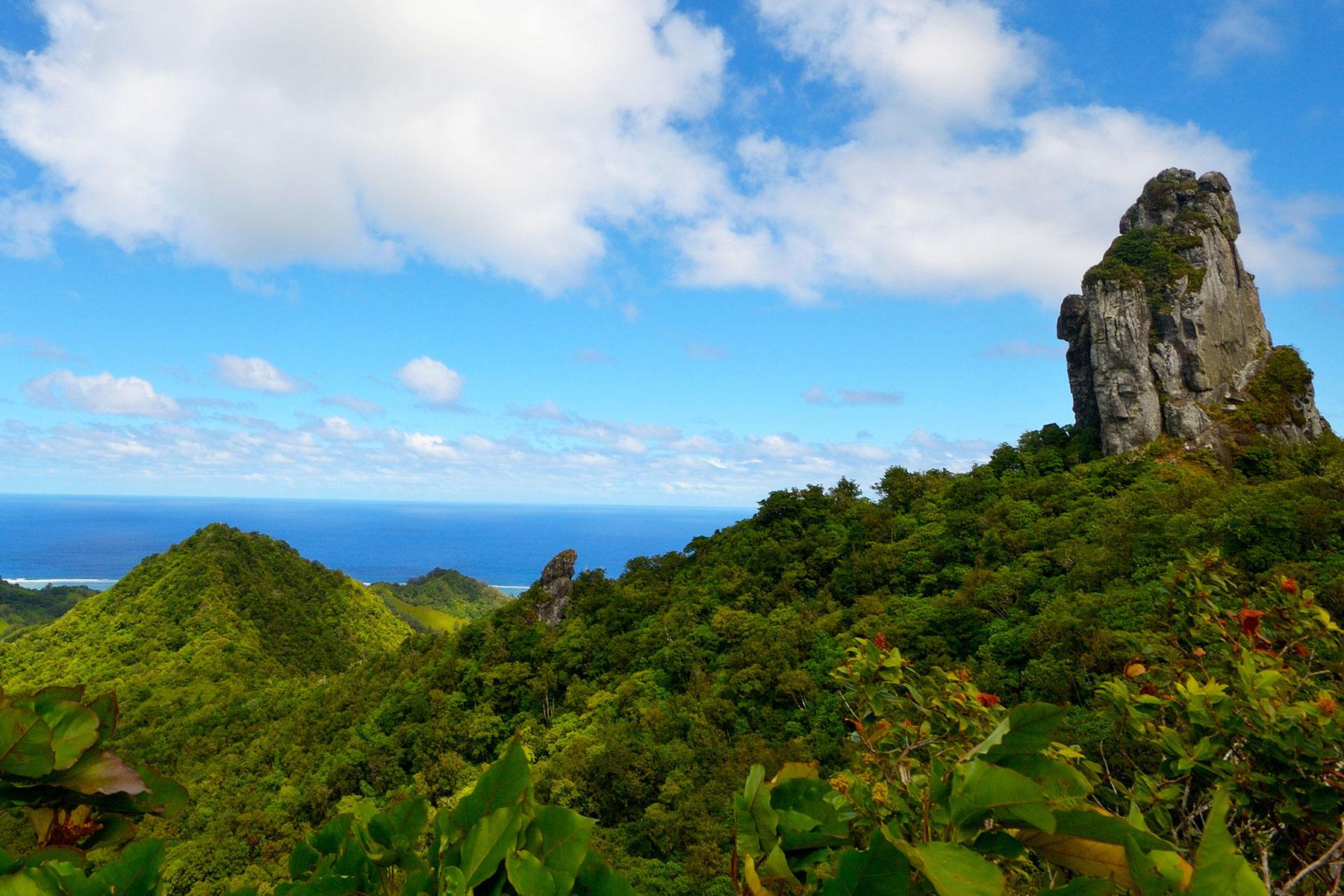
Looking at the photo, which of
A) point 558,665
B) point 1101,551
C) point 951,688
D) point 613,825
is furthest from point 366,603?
point 951,688

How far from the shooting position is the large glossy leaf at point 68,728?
97cm

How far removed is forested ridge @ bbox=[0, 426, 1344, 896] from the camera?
10.1 feet

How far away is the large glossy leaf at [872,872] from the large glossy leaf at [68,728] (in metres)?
1.11

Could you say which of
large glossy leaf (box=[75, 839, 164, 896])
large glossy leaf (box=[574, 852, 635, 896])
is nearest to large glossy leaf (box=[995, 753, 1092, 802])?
large glossy leaf (box=[574, 852, 635, 896])

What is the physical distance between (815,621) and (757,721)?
4.26 metres

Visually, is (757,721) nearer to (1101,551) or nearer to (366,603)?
(1101,551)

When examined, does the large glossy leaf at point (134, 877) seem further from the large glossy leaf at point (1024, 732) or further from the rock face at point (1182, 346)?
the rock face at point (1182, 346)

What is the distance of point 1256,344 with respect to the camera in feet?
96.9

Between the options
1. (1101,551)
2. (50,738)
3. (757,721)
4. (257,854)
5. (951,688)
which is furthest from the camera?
(257,854)

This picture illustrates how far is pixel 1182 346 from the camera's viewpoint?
2678 cm

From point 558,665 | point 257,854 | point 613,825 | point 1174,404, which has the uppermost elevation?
point 1174,404

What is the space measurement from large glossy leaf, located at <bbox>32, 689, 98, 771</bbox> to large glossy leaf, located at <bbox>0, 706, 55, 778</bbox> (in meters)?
0.02

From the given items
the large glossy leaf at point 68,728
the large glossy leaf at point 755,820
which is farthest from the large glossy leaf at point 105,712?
the large glossy leaf at point 755,820

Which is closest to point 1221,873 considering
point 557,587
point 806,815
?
point 806,815
